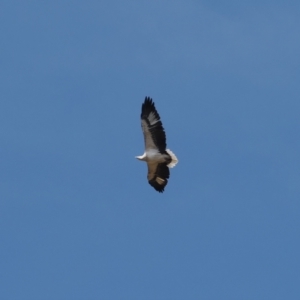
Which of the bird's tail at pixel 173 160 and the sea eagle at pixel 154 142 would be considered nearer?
the sea eagle at pixel 154 142

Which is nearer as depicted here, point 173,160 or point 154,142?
point 154,142

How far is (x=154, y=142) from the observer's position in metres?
110

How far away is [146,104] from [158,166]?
270 cm

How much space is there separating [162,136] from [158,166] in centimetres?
194

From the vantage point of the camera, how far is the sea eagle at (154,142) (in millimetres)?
110000

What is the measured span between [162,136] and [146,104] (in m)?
1.58

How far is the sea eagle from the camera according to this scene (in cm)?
11000

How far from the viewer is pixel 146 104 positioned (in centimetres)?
11050

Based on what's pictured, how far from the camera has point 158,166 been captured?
111m

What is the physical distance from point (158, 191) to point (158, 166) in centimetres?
135

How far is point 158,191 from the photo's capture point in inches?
4419

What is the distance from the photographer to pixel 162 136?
110m

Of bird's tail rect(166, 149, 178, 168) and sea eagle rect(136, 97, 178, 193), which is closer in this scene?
sea eagle rect(136, 97, 178, 193)
